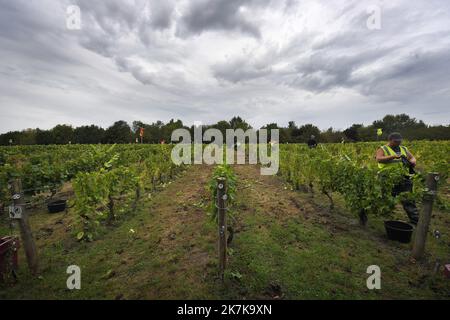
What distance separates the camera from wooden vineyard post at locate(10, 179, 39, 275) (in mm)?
4117

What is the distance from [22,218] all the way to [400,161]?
814 centimetres

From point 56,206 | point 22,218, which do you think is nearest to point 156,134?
point 56,206

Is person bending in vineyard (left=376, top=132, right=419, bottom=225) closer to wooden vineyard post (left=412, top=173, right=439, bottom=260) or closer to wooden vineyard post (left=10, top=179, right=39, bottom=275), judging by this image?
wooden vineyard post (left=412, top=173, right=439, bottom=260)

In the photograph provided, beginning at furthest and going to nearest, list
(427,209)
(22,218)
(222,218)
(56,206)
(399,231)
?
(56,206)
(399,231)
(427,209)
(22,218)
(222,218)

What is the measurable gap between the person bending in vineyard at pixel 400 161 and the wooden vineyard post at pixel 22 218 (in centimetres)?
758

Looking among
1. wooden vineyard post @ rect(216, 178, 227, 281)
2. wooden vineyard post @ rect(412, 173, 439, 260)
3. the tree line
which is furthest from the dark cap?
the tree line

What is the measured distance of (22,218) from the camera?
4.19m

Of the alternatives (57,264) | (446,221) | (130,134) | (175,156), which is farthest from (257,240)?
(130,134)

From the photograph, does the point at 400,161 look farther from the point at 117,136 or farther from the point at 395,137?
the point at 117,136

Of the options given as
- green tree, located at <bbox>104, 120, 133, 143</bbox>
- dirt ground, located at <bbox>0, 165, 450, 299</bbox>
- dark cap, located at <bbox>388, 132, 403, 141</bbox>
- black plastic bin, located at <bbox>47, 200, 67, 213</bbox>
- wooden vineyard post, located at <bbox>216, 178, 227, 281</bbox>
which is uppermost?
green tree, located at <bbox>104, 120, 133, 143</bbox>

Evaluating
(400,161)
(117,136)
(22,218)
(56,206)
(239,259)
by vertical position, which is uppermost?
(117,136)

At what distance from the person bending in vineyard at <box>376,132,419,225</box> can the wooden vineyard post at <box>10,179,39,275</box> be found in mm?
7584
